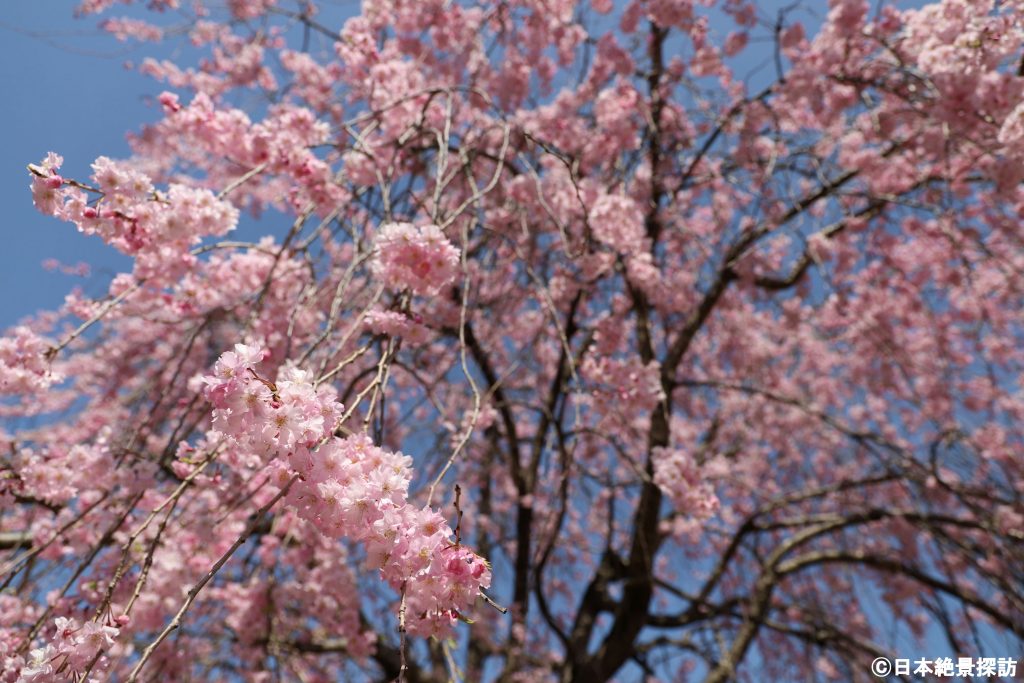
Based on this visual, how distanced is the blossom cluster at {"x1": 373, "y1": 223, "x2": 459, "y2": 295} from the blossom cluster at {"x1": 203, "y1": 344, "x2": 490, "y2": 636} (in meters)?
0.57

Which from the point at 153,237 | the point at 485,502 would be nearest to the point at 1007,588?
the point at 485,502

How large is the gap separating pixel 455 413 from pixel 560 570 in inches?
84.2

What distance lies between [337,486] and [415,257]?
745mm

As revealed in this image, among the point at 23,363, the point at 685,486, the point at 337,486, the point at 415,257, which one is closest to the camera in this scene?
the point at 337,486

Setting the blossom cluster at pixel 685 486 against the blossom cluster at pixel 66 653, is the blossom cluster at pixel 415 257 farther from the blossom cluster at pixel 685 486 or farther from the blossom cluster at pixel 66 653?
the blossom cluster at pixel 685 486

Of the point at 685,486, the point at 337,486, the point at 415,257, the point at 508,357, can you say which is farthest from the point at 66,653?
the point at 508,357

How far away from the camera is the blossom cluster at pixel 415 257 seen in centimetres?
170

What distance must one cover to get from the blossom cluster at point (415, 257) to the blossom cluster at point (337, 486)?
1.86 ft

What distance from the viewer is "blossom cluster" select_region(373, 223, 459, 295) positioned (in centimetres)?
170

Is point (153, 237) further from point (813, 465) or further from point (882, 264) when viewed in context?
point (813, 465)

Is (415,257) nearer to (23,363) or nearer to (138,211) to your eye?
(138,211)

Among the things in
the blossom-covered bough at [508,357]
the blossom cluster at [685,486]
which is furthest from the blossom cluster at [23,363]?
the blossom cluster at [685,486]

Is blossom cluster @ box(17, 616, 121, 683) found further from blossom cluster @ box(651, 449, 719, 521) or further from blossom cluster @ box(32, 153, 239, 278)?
blossom cluster @ box(651, 449, 719, 521)

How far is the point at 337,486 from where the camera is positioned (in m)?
1.21
